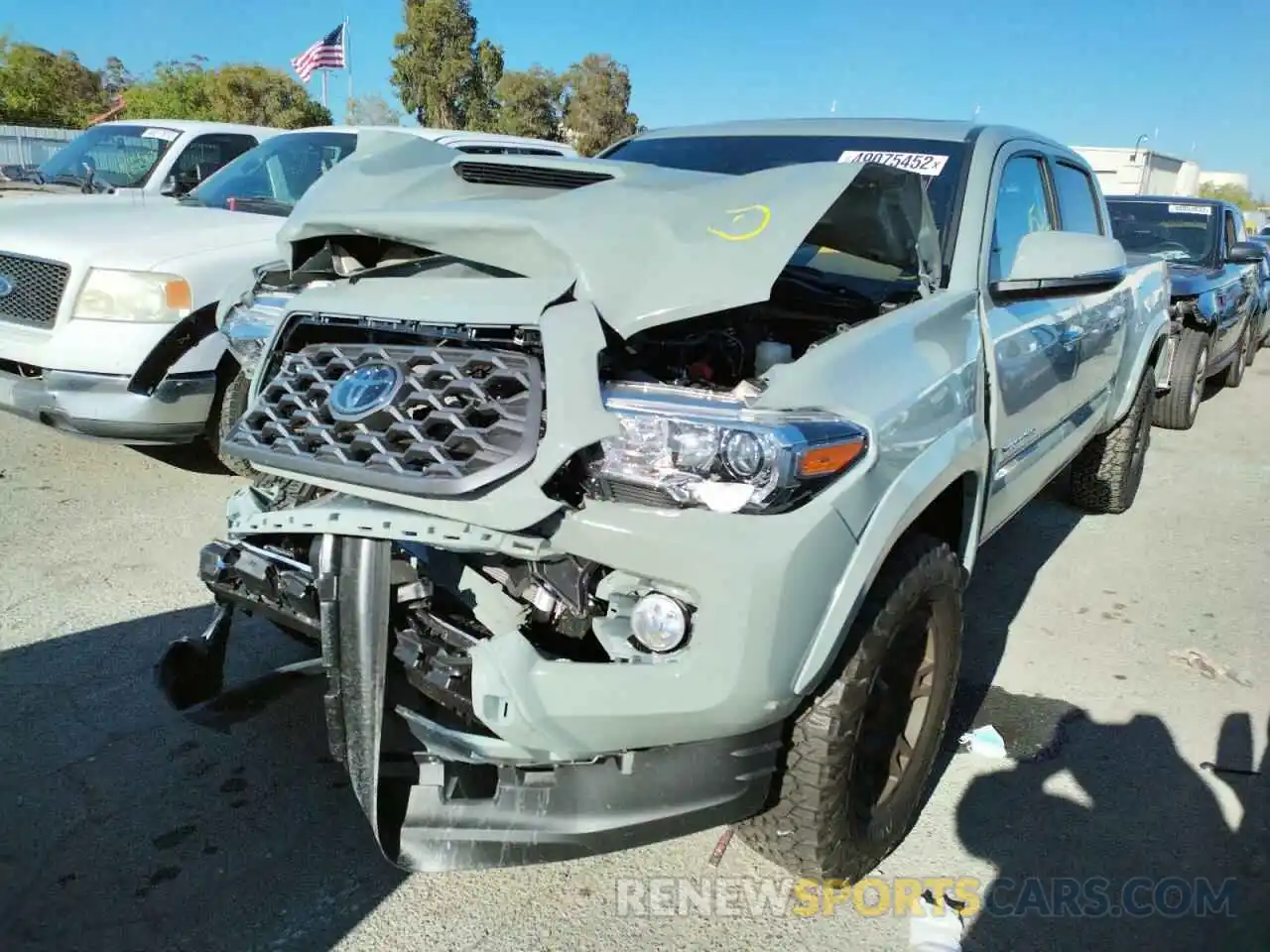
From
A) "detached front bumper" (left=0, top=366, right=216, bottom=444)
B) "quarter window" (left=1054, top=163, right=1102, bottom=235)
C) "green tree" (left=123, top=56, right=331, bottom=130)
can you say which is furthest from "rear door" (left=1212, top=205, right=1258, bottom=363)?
"green tree" (left=123, top=56, right=331, bottom=130)

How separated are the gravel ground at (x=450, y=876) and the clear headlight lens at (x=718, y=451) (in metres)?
1.14

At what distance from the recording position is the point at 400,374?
2.09 meters

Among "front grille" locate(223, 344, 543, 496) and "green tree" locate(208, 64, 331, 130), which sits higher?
"green tree" locate(208, 64, 331, 130)

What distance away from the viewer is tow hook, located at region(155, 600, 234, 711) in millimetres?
2537

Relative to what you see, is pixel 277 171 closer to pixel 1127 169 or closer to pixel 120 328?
pixel 120 328

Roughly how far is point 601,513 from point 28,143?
3578 cm

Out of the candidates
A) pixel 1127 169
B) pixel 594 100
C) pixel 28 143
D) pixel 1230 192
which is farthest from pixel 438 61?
pixel 1230 192

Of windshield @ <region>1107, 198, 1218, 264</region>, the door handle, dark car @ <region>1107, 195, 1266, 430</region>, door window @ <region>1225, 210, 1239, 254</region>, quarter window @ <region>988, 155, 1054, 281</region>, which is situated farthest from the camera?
door window @ <region>1225, 210, 1239, 254</region>

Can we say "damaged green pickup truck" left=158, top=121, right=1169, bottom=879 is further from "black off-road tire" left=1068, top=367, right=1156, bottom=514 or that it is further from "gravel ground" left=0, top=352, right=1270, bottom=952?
"black off-road tire" left=1068, top=367, right=1156, bottom=514

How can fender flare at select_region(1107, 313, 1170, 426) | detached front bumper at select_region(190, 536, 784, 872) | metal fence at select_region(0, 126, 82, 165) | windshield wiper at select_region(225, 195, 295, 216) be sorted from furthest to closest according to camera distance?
metal fence at select_region(0, 126, 82, 165) < windshield wiper at select_region(225, 195, 295, 216) < fender flare at select_region(1107, 313, 1170, 426) < detached front bumper at select_region(190, 536, 784, 872)

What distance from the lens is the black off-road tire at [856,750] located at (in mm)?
2121

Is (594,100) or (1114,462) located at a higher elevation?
(594,100)

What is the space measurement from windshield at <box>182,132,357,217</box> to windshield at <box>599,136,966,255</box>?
2747mm

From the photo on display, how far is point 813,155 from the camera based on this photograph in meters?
3.49
